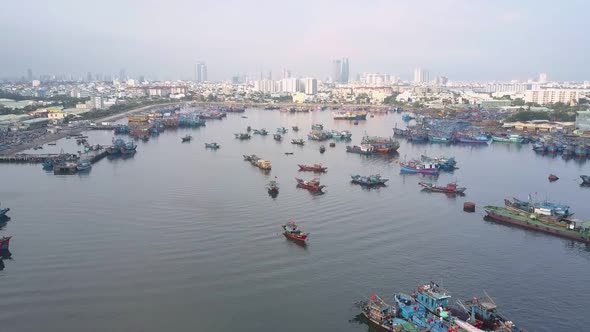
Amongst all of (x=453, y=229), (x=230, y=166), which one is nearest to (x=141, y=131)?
(x=230, y=166)

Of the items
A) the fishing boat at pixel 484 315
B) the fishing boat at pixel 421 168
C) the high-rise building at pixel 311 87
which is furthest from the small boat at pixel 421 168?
the high-rise building at pixel 311 87

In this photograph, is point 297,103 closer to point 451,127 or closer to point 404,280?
point 451,127

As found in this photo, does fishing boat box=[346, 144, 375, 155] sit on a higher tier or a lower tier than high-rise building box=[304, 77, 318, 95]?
lower

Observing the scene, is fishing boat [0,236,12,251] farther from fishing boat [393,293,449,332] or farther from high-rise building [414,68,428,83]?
high-rise building [414,68,428,83]

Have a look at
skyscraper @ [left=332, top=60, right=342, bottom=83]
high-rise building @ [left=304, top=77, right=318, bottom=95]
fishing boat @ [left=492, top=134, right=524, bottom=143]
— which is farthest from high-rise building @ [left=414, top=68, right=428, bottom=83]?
fishing boat @ [left=492, top=134, right=524, bottom=143]

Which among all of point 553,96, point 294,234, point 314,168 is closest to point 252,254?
point 294,234

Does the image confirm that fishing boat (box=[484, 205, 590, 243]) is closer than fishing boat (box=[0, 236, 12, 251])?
No

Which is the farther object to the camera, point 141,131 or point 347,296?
point 141,131

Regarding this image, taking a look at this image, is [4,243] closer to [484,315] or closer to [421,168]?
[484,315]
